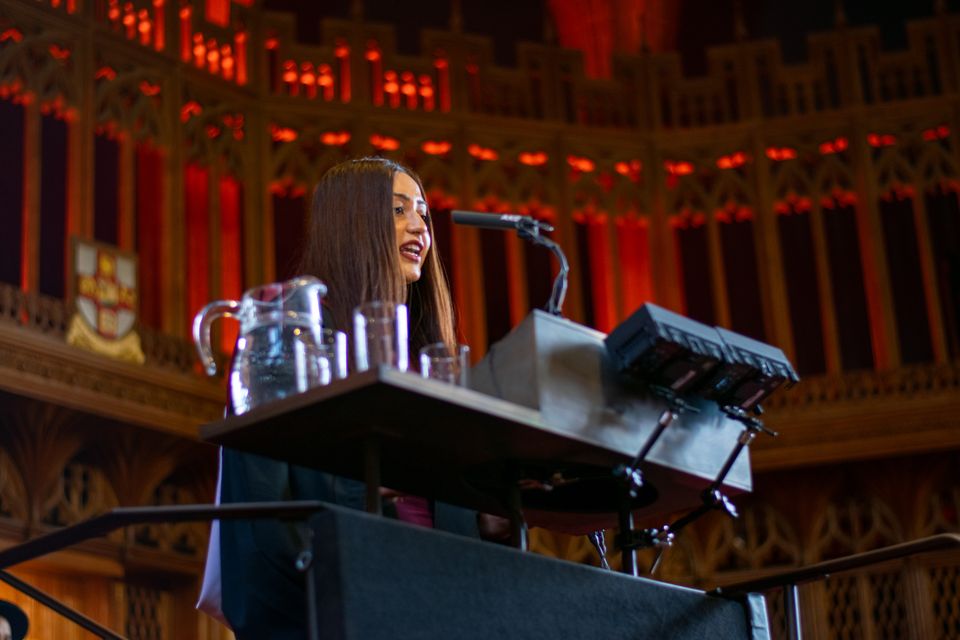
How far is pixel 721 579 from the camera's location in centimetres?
831

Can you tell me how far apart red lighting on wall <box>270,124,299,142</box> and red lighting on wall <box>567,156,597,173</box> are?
1.60m

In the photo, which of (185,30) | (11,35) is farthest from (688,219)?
(11,35)

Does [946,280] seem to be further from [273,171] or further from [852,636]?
[273,171]

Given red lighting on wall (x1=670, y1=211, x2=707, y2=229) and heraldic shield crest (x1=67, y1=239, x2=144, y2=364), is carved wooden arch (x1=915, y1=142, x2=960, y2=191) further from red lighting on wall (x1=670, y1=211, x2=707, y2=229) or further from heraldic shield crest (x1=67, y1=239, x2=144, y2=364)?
heraldic shield crest (x1=67, y1=239, x2=144, y2=364)

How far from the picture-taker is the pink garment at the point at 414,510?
276cm

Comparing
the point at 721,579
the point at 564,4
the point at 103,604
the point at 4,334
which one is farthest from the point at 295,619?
the point at 564,4

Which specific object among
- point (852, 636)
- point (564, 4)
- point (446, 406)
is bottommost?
point (446, 406)

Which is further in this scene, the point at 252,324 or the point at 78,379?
the point at 78,379

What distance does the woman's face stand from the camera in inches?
113

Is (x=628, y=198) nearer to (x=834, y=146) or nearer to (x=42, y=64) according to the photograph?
(x=834, y=146)

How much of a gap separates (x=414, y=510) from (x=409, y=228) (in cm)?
51

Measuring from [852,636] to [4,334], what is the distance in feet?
14.8

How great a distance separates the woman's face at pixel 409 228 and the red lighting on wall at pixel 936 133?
21.8 feet

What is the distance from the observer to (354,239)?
9.25ft
